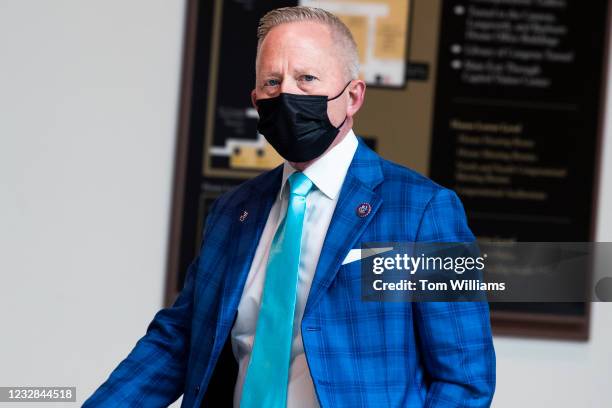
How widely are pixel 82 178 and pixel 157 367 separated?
49.4 inches

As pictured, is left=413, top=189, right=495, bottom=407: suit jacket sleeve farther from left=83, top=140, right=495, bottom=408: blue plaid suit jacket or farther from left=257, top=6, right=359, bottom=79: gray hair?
left=257, top=6, right=359, bottom=79: gray hair

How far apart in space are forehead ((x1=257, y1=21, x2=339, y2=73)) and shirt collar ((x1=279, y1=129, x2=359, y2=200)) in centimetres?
17

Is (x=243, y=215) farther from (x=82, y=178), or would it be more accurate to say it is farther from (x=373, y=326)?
(x=82, y=178)

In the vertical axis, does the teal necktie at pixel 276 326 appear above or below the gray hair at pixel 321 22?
below

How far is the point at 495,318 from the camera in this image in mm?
2988

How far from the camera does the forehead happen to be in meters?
1.60

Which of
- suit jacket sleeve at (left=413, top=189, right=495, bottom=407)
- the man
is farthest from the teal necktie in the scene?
suit jacket sleeve at (left=413, top=189, right=495, bottom=407)

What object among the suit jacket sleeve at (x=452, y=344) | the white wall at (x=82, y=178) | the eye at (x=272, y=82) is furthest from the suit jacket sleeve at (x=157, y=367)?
the white wall at (x=82, y=178)

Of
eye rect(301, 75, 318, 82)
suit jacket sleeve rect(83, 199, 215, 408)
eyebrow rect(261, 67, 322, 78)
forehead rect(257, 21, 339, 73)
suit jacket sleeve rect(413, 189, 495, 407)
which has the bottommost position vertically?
suit jacket sleeve rect(83, 199, 215, 408)

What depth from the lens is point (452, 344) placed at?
1536 mm

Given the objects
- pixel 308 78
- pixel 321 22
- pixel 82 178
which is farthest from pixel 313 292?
pixel 82 178

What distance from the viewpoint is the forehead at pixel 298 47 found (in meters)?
1.60

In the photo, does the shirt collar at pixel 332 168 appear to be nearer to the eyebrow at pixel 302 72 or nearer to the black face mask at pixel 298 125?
the black face mask at pixel 298 125

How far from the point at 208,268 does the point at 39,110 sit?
4.45 ft
